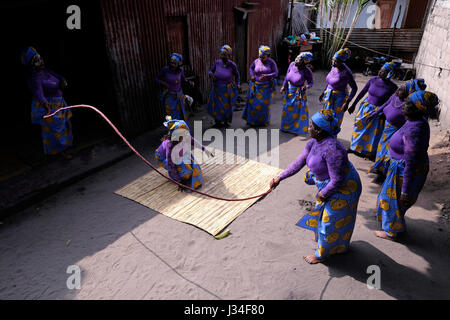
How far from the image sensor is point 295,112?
691 cm

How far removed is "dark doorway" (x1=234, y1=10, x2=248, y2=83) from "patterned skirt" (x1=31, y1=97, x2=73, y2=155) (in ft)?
21.7

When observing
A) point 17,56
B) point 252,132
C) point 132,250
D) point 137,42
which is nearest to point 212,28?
point 137,42

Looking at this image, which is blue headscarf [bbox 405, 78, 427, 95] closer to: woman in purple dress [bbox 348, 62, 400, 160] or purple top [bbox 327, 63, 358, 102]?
woman in purple dress [bbox 348, 62, 400, 160]

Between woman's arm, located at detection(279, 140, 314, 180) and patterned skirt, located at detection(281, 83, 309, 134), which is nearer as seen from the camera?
woman's arm, located at detection(279, 140, 314, 180)

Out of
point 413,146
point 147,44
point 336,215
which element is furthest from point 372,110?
point 147,44

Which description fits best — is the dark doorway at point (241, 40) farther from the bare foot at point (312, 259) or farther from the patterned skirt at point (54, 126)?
the bare foot at point (312, 259)

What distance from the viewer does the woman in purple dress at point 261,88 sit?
6820 mm

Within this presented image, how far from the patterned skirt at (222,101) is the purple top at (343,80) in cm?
233

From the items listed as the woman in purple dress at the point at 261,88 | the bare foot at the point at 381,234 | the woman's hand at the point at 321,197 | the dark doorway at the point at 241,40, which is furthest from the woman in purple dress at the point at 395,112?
the dark doorway at the point at 241,40

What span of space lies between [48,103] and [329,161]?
486 cm

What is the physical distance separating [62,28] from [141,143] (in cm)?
334

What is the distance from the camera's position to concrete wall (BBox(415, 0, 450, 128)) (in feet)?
23.9

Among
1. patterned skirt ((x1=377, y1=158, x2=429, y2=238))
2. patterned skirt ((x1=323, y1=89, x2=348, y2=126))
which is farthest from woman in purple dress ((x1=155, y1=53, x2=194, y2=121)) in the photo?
patterned skirt ((x1=377, y1=158, x2=429, y2=238))

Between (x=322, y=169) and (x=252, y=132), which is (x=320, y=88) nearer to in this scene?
(x=252, y=132)
